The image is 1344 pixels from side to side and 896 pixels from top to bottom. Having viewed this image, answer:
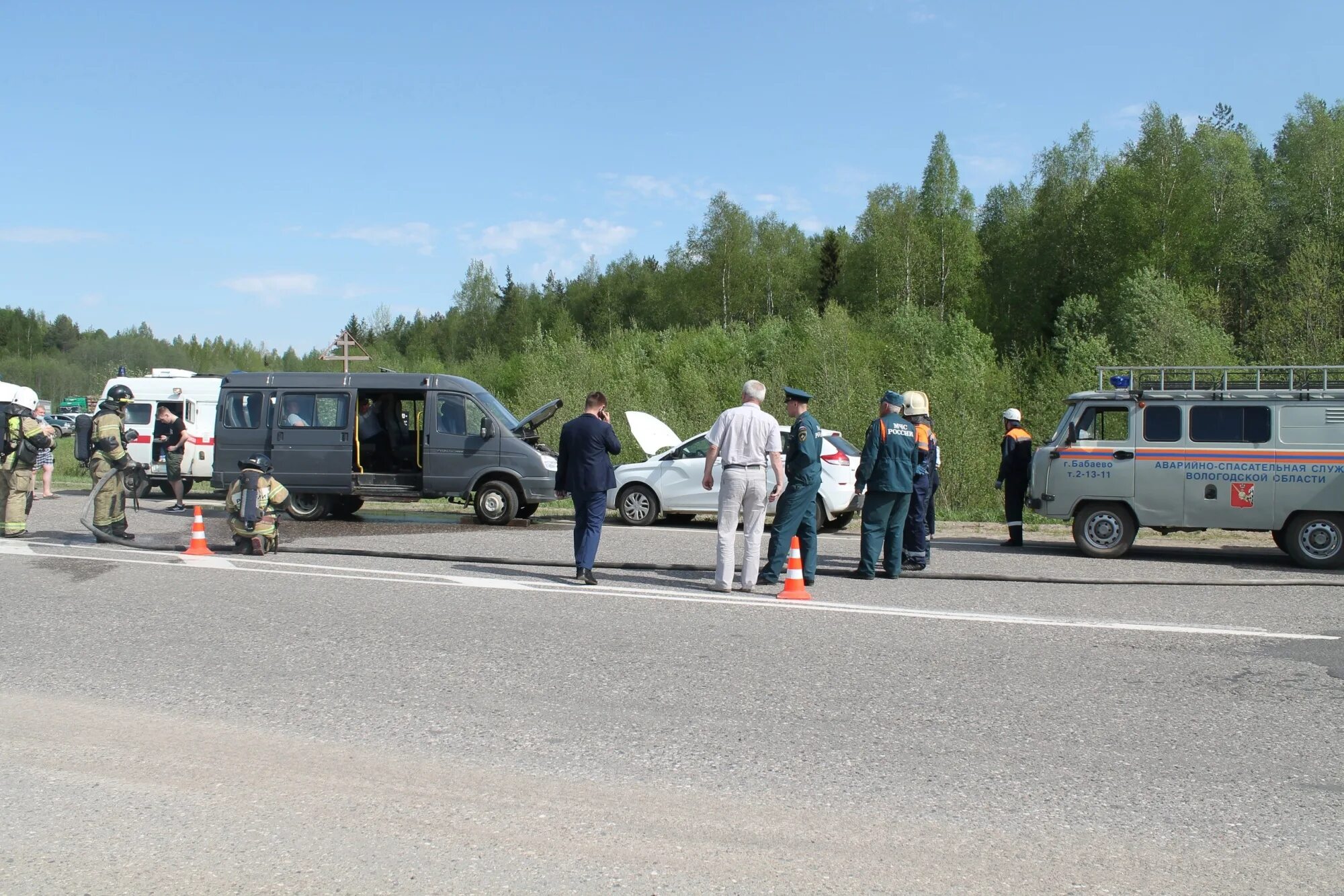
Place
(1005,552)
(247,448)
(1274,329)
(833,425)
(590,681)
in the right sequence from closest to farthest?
(590,681) < (1005,552) < (247,448) < (833,425) < (1274,329)

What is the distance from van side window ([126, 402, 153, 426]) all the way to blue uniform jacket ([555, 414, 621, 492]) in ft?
54.1

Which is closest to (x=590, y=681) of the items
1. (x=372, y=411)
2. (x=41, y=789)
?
(x=41, y=789)

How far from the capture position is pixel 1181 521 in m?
13.6

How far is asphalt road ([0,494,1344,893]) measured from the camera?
4.35m

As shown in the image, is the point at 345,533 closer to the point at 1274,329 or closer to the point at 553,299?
the point at 1274,329

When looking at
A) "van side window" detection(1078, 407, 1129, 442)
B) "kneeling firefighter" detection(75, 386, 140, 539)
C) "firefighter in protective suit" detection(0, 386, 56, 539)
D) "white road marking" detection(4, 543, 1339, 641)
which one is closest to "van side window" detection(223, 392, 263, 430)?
"firefighter in protective suit" detection(0, 386, 56, 539)

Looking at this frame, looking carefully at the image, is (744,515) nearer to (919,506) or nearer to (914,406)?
(919,506)

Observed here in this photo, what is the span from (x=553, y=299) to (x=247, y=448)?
286 feet

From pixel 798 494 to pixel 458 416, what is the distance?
9.04 metres

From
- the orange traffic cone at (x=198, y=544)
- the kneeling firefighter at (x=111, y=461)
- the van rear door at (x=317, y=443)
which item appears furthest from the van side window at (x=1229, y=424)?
the kneeling firefighter at (x=111, y=461)

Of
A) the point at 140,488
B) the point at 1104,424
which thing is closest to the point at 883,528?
the point at 1104,424

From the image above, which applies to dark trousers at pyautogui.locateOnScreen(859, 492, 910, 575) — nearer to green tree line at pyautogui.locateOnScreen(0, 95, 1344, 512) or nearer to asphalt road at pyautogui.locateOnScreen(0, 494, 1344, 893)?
asphalt road at pyautogui.locateOnScreen(0, 494, 1344, 893)

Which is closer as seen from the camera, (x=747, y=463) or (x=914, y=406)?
(x=747, y=463)

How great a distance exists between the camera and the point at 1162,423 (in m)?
13.7
